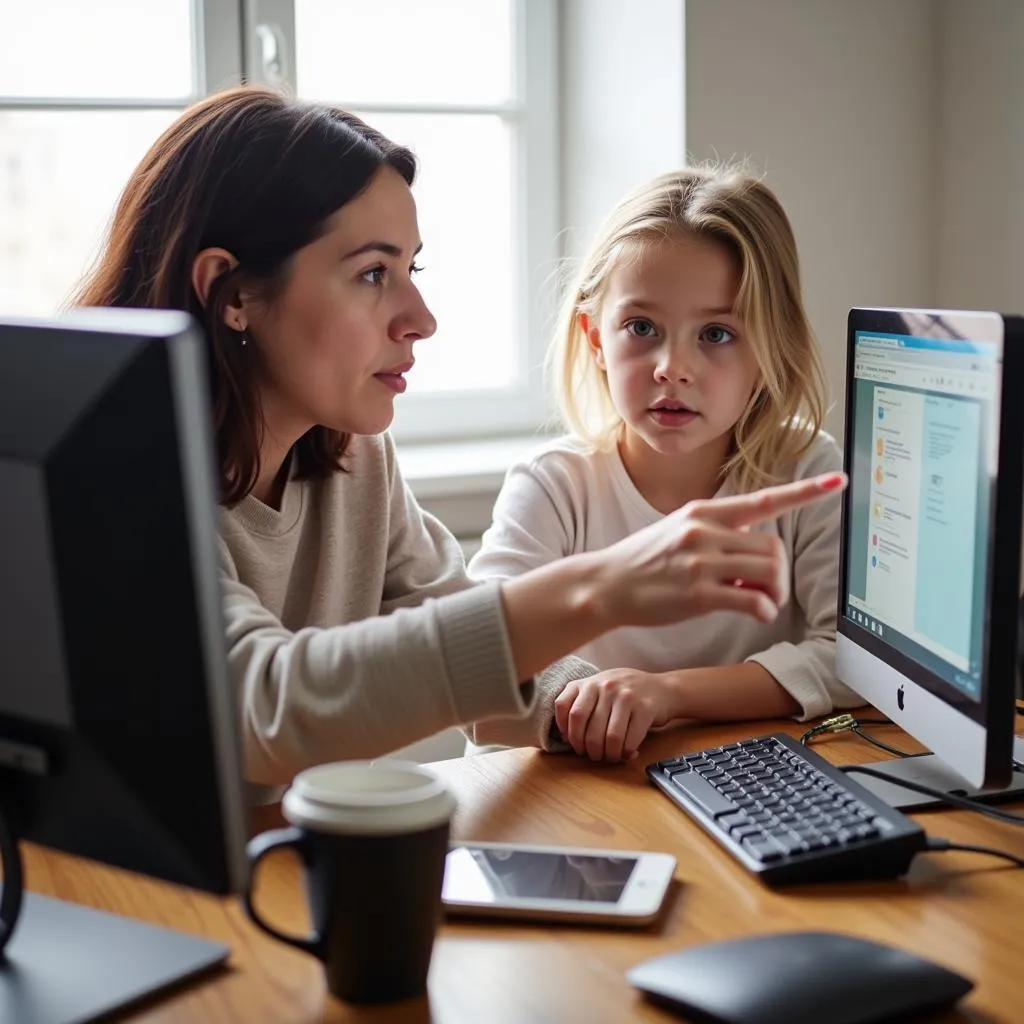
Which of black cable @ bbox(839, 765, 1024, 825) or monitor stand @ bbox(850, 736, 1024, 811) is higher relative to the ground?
black cable @ bbox(839, 765, 1024, 825)

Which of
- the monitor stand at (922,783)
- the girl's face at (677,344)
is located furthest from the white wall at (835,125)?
the monitor stand at (922,783)

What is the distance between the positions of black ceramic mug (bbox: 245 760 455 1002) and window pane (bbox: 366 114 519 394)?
5.86ft

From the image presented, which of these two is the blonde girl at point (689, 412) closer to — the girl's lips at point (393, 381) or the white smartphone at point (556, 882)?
the girl's lips at point (393, 381)

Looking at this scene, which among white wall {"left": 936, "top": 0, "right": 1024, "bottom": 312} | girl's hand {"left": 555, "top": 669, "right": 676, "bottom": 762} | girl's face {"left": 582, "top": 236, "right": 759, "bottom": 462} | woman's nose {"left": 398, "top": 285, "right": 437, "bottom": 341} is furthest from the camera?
white wall {"left": 936, "top": 0, "right": 1024, "bottom": 312}

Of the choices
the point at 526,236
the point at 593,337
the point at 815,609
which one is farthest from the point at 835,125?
the point at 815,609

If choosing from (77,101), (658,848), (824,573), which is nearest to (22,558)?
(658,848)

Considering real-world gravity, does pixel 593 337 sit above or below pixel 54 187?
below

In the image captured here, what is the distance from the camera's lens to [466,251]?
261 cm

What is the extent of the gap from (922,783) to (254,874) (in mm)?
619

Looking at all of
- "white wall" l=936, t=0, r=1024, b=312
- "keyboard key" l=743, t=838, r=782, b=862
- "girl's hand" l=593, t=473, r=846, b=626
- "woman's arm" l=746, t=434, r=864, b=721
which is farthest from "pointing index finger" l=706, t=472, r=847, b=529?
"white wall" l=936, t=0, r=1024, b=312

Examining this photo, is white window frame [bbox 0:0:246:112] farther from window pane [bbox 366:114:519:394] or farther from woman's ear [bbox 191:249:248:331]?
woman's ear [bbox 191:249:248:331]

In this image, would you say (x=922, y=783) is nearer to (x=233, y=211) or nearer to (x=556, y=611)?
(x=556, y=611)

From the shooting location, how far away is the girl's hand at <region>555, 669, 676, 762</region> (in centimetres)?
126

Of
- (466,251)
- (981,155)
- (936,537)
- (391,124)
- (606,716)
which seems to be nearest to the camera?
(936,537)
